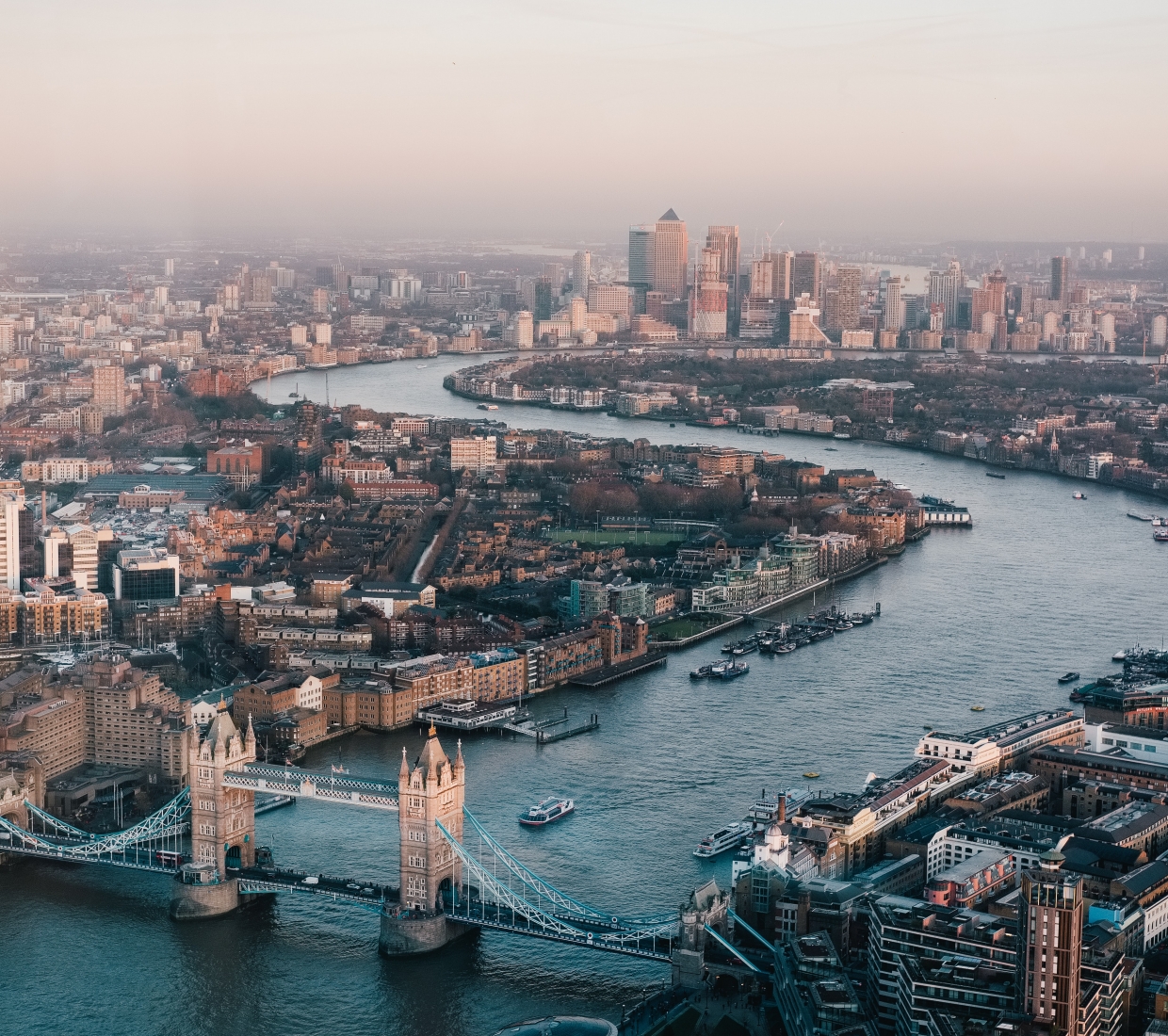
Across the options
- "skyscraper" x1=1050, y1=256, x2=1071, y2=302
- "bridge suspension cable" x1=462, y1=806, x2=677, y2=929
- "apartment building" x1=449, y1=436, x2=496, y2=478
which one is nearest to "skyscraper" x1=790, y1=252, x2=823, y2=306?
"skyscraper" x1=1050, y1=256, x2=1071, y2=302

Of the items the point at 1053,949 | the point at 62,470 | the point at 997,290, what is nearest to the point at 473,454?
the point at 62,470

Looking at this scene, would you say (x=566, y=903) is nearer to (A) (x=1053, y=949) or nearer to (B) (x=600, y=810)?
(B) (x=600, y=810)

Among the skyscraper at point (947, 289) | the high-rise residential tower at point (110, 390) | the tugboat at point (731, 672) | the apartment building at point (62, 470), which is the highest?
the skyscraper at point (947, 289)


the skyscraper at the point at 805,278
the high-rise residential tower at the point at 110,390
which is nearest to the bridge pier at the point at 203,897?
the high-rise residential tower at the point at 110,390

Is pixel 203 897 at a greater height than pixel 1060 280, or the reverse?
pixel 1060 280

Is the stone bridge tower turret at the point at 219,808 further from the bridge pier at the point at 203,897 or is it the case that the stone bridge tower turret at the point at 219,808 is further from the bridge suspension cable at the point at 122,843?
the bridge suspension cable at the point at 122,843

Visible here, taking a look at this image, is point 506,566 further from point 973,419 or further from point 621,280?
point 621,280
